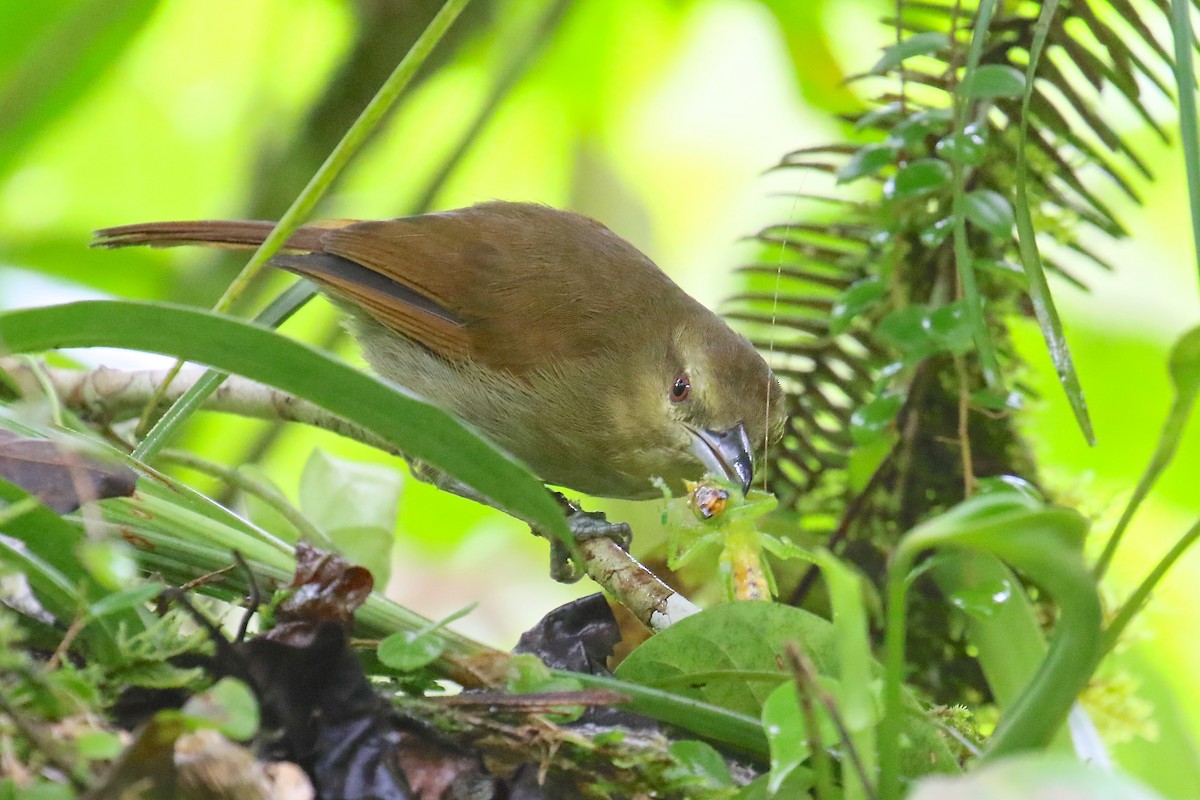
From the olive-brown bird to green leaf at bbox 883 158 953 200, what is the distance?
631 millimetres

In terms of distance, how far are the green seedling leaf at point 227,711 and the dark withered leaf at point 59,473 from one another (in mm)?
276

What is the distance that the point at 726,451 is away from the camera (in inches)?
93.7

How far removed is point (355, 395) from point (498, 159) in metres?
3.36

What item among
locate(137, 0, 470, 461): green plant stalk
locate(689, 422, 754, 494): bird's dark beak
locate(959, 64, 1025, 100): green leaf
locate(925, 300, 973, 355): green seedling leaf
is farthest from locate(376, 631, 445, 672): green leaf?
locate(689, 422, 754, 494): bird's dark beak

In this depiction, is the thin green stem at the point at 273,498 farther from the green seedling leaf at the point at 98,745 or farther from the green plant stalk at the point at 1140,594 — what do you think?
the green plant stalk at the point at 1140,594

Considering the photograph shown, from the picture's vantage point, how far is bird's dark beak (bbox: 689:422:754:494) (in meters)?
2.30

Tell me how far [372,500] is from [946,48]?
3.89 ft

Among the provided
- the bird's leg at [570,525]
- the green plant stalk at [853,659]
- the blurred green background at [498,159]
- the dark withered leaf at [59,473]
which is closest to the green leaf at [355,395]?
the dark withered leaf at [59,473]

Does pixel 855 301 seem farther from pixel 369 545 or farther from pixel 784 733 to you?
pixel 784 733

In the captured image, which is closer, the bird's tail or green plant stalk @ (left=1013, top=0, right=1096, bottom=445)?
green plant stalk @ (left=1013, top=0, right=1096, bottom=445)

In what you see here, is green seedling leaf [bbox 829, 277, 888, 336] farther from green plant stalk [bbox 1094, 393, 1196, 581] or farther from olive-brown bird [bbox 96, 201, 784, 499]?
green plant stalk [bbox 1094, 393, 1196, 581]

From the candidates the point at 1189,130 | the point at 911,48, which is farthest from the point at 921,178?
the point at 1189,130

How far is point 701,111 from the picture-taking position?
14.5ft

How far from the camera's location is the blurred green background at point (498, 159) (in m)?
2.74
